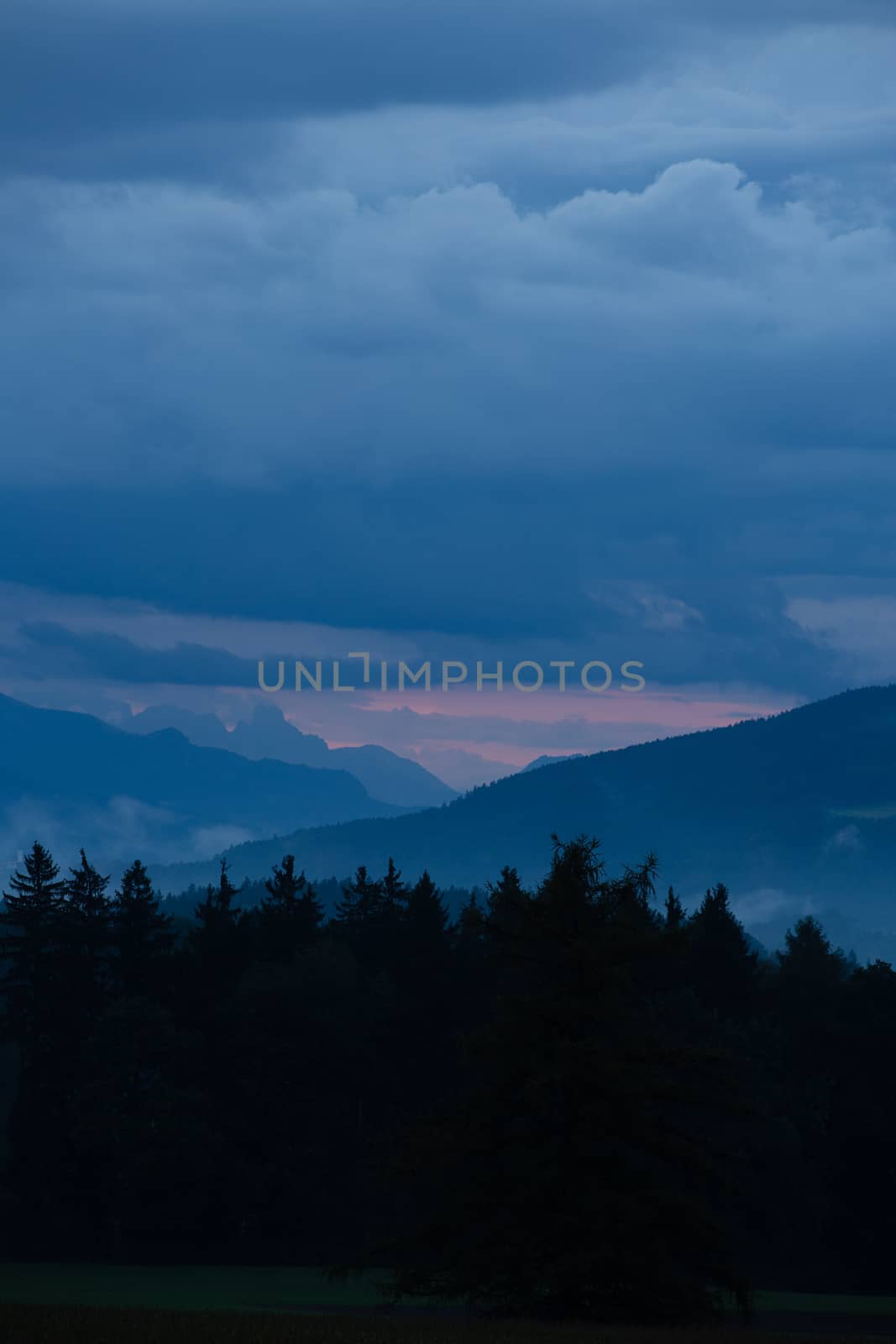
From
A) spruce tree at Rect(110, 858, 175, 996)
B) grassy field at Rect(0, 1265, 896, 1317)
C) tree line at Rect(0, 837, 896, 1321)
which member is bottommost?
grassy field at Rect(0, 1265, 896, 1317)

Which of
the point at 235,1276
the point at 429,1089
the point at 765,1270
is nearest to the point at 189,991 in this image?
the point at 429,1089

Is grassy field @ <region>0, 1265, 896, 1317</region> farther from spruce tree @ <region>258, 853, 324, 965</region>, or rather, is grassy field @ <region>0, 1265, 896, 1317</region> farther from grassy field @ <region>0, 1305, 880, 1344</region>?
grassy field @ <region>0, 1305, 880, 1344</region>

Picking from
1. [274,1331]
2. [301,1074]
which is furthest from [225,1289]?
[274,1331]

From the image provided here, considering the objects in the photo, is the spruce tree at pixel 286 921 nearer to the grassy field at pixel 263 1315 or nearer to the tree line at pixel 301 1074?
the tree line at pixel 301 1074

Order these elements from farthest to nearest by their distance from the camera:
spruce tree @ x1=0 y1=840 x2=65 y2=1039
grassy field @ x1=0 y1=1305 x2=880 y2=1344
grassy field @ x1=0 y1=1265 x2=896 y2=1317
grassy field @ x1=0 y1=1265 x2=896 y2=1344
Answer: spruce tree @ x1=0 y1=840 x2=65 y2=1039, grassy field @ x1=0 y1=1265 x2=896 y2=1317, grassy field @ x1=0 y1=1265 x2=896 y2=1344, grassy field @ x1=0 y1=1305 x2=880 y2=1344

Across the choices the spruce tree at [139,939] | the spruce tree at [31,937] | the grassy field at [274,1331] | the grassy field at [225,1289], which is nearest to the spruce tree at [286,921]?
the spruce tree at [139,939]

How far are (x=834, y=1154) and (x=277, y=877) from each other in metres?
→ 47.1

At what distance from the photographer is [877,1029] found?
110 meters

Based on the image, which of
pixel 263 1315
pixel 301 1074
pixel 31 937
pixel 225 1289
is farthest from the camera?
pixel 31 937

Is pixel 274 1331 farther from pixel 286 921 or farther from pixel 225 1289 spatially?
pixel 286 921

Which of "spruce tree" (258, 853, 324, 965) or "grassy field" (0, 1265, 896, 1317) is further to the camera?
"spruce tree" (258, 853, 324, 965)

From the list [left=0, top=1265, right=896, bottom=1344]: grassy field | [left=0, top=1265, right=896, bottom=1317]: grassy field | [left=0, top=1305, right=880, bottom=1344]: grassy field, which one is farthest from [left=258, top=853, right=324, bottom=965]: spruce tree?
[left=0, top=1305, right=880, bottom=1344]: grassy field

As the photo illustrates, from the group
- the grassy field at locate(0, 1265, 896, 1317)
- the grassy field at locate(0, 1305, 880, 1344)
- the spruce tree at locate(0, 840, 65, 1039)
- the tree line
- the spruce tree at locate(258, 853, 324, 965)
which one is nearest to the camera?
the grassy field at locate(0, 1305, 880, 1344)

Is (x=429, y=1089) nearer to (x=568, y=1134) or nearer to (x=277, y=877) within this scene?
(x=277, y=877)
